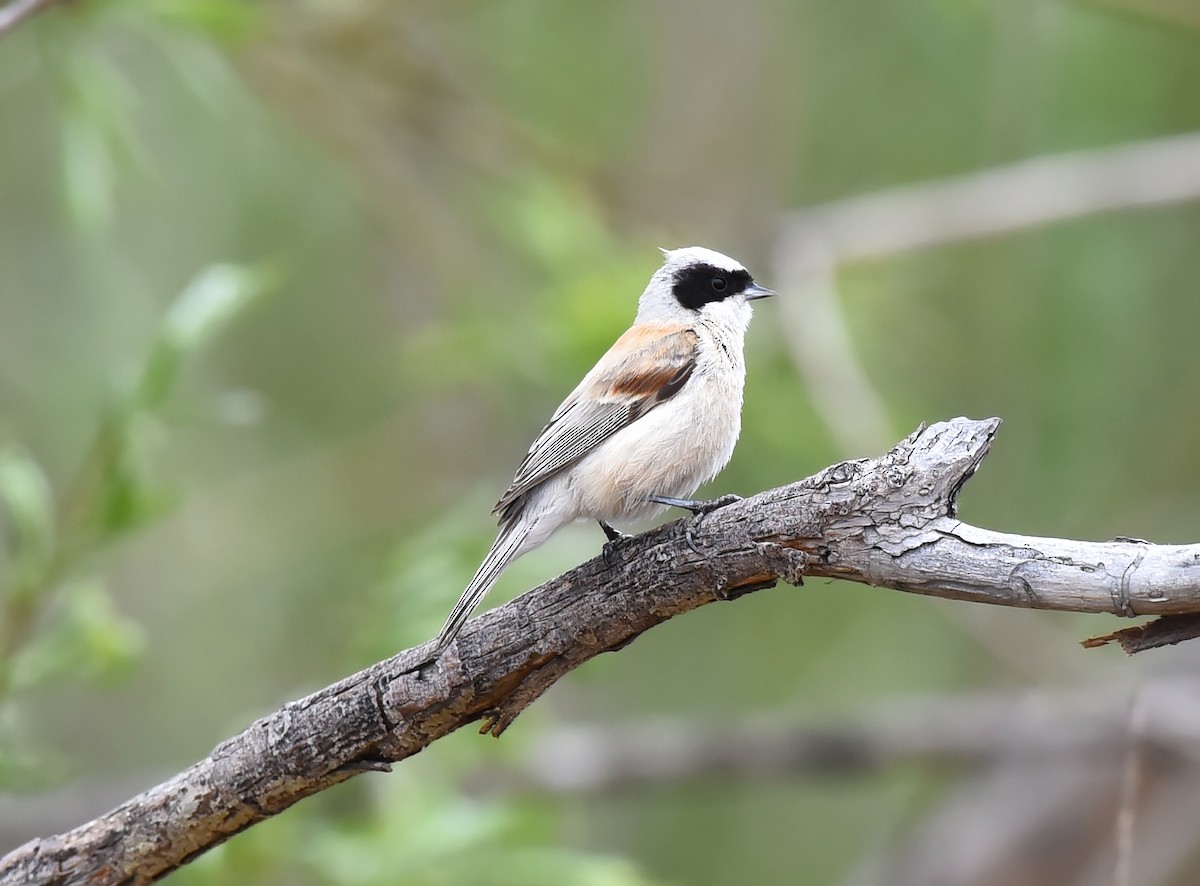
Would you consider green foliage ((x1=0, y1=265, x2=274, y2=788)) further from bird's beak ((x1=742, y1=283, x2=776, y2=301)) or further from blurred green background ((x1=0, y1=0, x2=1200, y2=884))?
bird's beak ((x1=742, y1=283, x2=776, y2=301))

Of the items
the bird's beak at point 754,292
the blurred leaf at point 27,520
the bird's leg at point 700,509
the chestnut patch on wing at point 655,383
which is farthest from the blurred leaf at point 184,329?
the bird's beak at point 754,292

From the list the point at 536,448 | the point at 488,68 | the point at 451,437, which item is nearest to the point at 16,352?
the point at 451,437

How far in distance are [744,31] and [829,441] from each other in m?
3.36

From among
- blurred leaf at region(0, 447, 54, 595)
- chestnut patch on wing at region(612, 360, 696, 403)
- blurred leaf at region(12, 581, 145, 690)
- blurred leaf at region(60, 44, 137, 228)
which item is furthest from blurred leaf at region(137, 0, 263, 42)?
blurred leaf at region(12, 581, 145, 690)

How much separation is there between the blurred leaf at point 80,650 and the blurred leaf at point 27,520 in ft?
0.48

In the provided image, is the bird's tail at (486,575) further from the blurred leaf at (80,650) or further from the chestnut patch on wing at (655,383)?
the blurred leaf at (80,650)

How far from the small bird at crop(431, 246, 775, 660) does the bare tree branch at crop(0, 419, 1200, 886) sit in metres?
0.62

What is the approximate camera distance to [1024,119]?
7938 mm

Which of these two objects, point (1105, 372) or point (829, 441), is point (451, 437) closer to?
point (829, 441)

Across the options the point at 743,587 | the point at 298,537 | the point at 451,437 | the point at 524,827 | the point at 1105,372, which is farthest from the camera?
the point at 451,437

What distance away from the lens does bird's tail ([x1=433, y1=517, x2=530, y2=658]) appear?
2895mm

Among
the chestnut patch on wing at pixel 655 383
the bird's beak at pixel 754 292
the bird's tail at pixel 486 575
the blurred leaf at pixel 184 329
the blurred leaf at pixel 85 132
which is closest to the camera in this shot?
the bird's tail at pixel 486 575

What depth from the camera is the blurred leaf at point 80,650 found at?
3766 millimetres

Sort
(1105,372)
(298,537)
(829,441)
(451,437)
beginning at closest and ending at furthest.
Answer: (829,441) → (1105,372) → (298,537) → (451,437)
